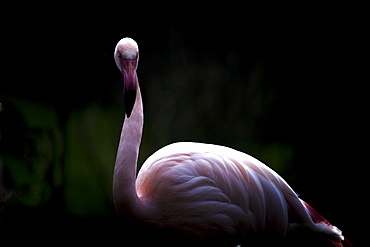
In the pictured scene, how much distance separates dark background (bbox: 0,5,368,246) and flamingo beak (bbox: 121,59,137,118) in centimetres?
99

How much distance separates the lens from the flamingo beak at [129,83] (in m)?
1.91

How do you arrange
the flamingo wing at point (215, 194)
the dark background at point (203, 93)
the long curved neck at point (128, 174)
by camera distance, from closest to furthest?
the long curved neck at point (128, 174), the flamingo wing at point (215, 194), the dark background at point (203, 93)

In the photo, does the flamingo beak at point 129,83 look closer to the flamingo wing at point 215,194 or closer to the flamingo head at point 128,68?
the flamingo head at point 128,68

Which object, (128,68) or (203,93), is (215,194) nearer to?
(128,68)

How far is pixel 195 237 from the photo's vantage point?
2.27m

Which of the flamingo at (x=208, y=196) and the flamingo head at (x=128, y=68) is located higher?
the flamingo head at (x=128, y=68)

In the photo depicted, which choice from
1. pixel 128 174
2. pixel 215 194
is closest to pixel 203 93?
pixel 215 194

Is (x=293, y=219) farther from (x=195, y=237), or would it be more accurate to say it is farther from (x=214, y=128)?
(x=214, y=128)

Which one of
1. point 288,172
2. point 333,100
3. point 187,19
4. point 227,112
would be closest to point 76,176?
point 227,112

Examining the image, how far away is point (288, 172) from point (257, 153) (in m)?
0.26

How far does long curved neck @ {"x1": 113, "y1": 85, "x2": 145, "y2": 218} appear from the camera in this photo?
208cm

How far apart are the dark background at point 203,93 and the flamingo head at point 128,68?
969mm

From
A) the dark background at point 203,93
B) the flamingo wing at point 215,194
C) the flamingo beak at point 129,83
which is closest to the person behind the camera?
the flamingo beak at point 129,83

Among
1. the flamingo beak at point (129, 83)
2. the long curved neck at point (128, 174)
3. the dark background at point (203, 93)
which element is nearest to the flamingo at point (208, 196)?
the long curved neck at point (128, 174)
